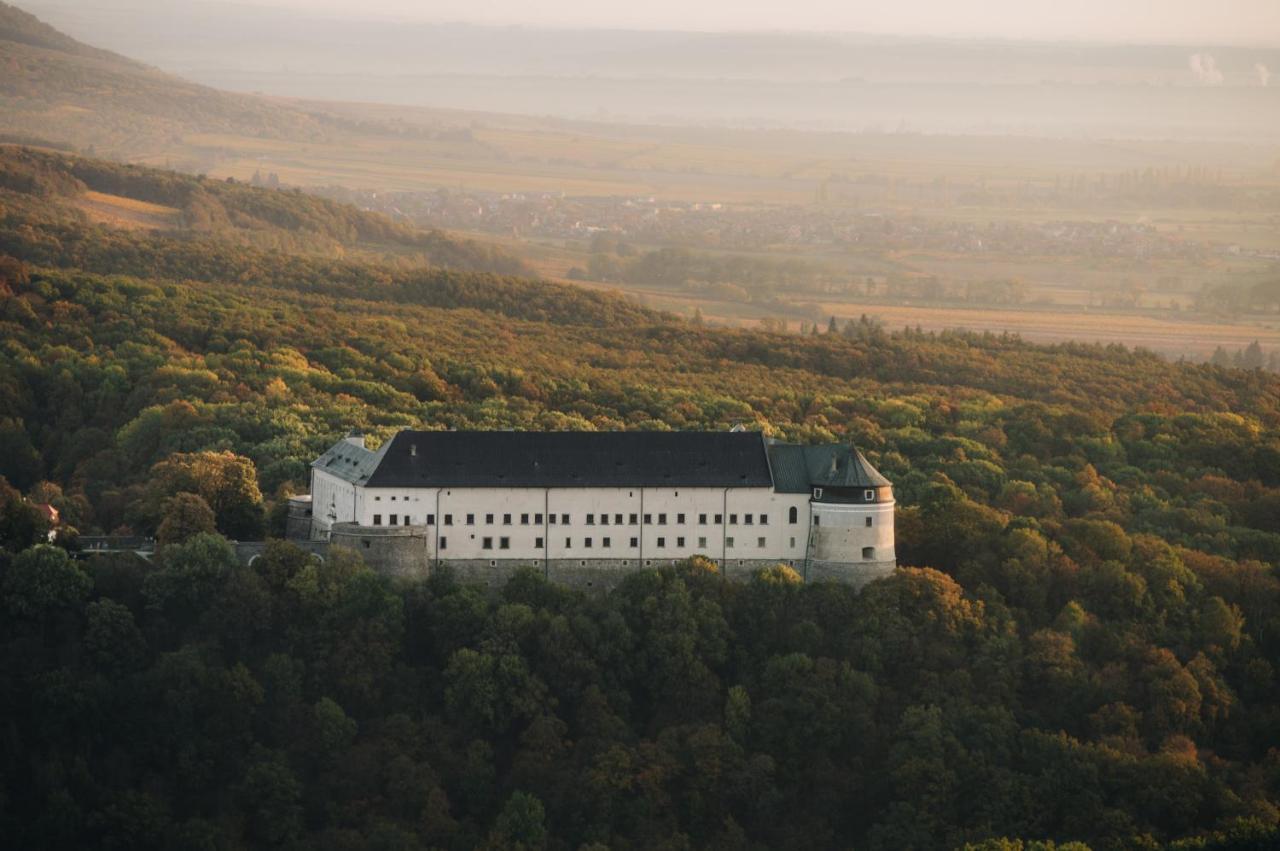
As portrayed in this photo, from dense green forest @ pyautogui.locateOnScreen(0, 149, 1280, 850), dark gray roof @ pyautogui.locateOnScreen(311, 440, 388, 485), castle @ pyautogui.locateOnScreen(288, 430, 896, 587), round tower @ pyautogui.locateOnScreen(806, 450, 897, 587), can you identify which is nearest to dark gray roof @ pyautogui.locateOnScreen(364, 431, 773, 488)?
castle @ pyautogui.locateOnScreen(288, 430, 896, 587)

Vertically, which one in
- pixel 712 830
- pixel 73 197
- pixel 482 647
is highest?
pixel 73 197

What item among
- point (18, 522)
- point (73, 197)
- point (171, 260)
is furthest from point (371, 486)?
point (73, 197)

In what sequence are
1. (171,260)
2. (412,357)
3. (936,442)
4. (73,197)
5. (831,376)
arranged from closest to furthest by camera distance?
(936,442) < (412,357) < (831,376) < (171,260) < (73,197)

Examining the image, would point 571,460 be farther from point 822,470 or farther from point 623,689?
point 822,470

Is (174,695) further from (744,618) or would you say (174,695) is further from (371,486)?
(744,618)

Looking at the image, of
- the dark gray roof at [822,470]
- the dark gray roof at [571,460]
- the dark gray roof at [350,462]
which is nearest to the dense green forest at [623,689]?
the dark gray roof at [350,462]

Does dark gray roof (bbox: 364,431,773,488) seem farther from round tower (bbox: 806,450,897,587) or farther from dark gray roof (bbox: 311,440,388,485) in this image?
round tower (bbox: 806,450,897,587)

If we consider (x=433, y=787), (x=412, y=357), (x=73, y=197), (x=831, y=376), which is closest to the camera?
(x=433, y=787)
